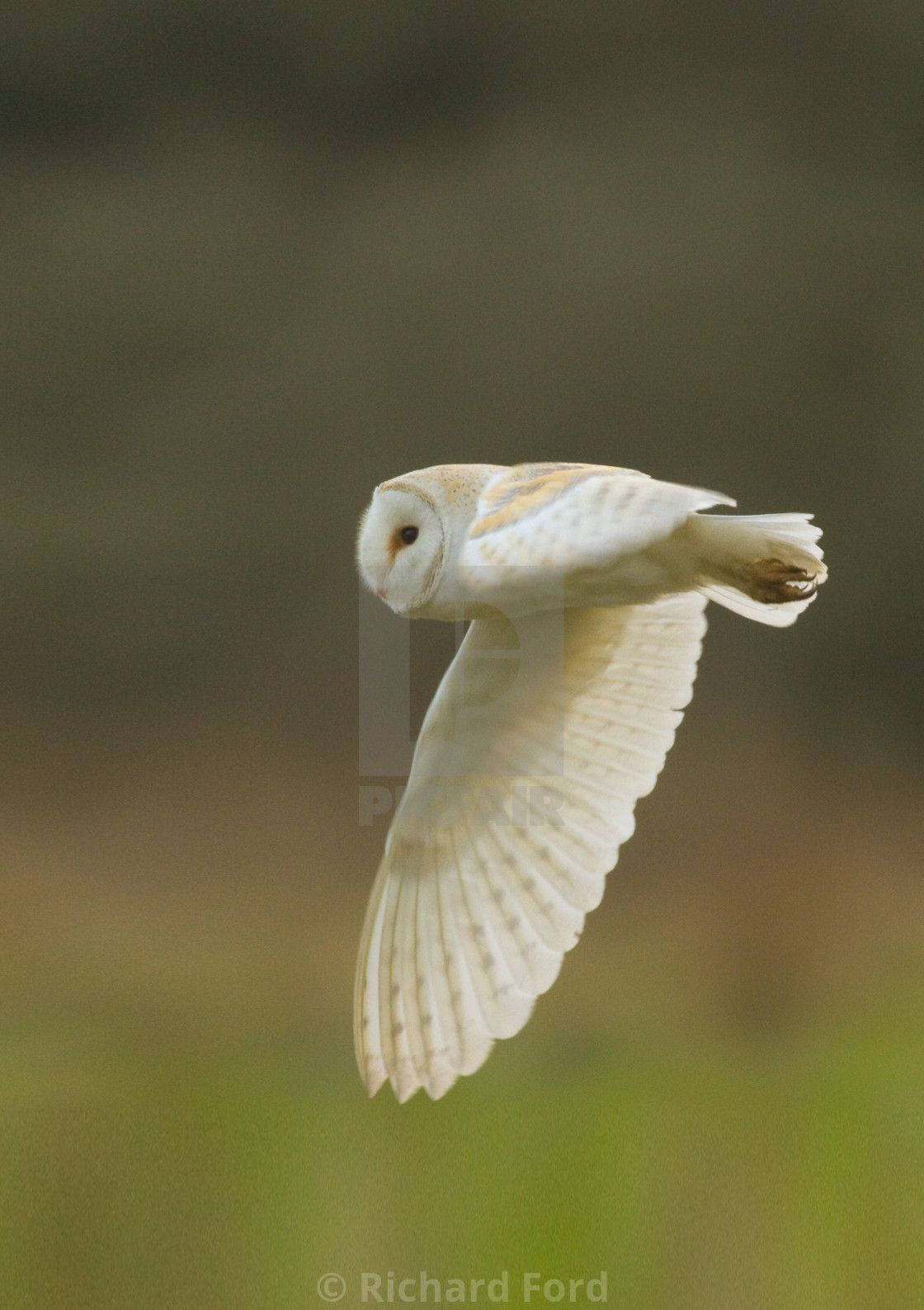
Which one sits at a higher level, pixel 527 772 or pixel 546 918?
pixel 527 772

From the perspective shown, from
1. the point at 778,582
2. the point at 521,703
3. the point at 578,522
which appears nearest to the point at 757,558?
the point at 778,582

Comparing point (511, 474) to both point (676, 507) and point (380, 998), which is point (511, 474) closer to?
point (676, 507)

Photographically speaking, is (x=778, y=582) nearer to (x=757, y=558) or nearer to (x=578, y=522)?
(x=757, y=558)

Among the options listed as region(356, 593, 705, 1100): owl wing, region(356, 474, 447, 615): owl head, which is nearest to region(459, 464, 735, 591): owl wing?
region(356, 474, 447, 615): owl head

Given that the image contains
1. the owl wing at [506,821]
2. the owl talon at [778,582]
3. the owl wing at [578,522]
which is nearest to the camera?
the owl wing at [578,522]

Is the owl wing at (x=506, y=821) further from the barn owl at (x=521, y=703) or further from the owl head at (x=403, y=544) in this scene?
the owl head at (x=403, y=544)

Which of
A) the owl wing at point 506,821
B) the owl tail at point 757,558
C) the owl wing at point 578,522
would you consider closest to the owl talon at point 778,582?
the owl tail at point 757,558

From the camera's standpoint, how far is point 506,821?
1.12m

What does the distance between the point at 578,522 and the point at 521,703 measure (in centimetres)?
48

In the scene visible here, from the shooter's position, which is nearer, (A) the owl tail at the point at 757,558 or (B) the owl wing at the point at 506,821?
(A) the owl tail at the point at 757,558

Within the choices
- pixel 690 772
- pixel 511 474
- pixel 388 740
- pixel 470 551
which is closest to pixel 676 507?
pixel 470 551

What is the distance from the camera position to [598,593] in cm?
82

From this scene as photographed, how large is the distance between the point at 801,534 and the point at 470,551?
0.83 ft

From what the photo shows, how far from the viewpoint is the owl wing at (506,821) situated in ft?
3.24
